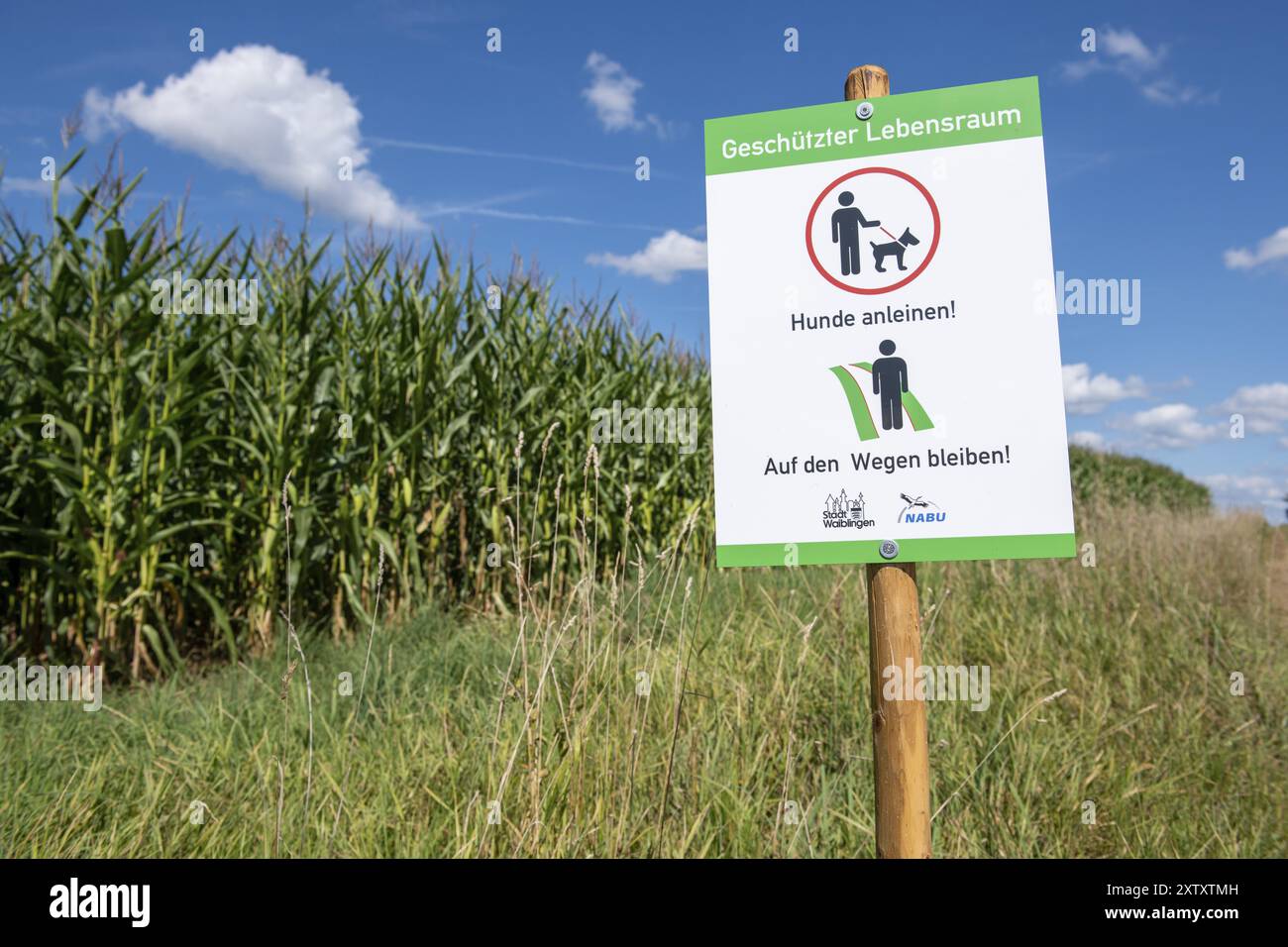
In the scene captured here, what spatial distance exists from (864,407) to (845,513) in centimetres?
28

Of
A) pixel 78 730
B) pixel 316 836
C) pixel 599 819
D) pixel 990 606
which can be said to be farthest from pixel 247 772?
pixel 990 606

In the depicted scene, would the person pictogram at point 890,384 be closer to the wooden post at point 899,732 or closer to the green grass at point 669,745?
the wooden post at point 899,732

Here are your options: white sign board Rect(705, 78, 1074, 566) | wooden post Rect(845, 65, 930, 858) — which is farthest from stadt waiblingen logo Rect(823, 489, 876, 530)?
wooden post Rect(845, 65, 930, 858)

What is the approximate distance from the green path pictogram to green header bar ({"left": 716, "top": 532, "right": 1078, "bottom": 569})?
0.94 ft

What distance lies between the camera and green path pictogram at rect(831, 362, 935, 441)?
80.7 inches

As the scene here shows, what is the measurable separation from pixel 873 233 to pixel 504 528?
15.0 feet

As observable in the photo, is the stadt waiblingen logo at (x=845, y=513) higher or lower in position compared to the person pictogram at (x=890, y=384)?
lower

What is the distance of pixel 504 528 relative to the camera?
6.24 m

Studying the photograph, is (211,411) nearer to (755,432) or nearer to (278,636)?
(278,636)

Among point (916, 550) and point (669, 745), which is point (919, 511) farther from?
point (669, 745)

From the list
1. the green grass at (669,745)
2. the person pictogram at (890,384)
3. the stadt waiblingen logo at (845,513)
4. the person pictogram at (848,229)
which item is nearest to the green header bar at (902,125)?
the person pictogram at (848,229)

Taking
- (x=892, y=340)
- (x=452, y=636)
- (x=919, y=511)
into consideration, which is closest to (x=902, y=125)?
(x=892, y=340)

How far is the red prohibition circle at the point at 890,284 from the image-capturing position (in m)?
2.09

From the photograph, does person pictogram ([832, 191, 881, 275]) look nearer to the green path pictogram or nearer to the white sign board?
the white sign board
